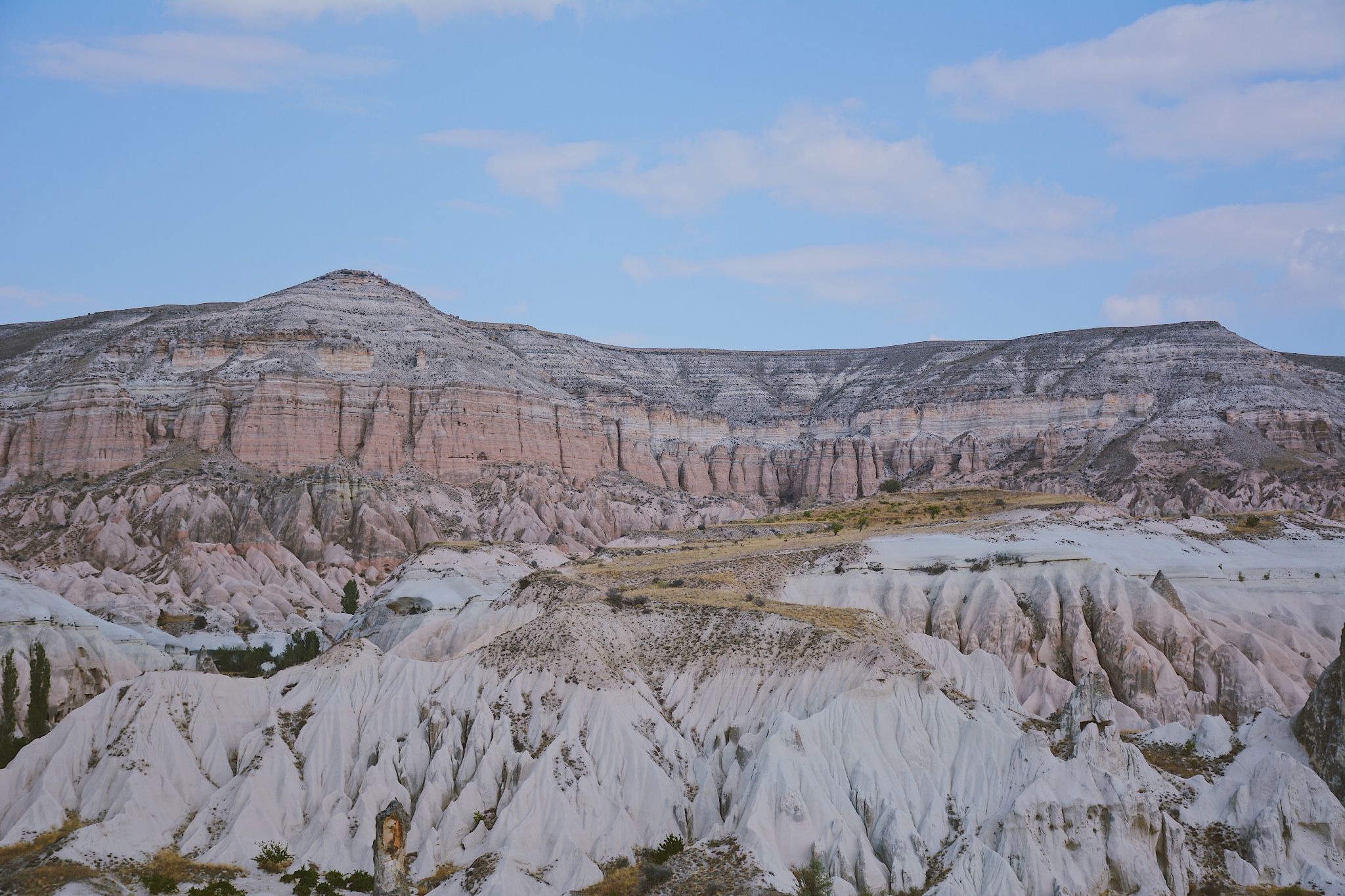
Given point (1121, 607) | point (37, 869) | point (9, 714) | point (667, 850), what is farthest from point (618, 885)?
point (1121, 607)

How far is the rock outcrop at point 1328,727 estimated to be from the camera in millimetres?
39938

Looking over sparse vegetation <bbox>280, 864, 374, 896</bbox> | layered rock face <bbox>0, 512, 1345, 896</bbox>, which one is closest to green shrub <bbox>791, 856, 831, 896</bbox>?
layered rock face <bbox>0, 512, 1345, 896</bbox>

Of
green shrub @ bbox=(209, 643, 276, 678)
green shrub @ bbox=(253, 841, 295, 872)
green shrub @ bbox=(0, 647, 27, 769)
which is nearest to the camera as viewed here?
green shrub @ bbox=(253, 841, 295, 872)

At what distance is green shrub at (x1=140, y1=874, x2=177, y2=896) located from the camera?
1503 inches

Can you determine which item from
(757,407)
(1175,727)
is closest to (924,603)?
(1175,727)

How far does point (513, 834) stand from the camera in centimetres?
3981

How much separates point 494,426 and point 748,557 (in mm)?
71979

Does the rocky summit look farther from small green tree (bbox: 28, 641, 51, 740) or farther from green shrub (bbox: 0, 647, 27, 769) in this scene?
small green tree (bbox: 28, 641, 51, 740)

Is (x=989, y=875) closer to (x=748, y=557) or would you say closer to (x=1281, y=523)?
(x=748, y=557)

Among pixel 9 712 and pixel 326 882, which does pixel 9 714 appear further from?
pixel 326 882

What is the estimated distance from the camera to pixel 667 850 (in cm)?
3972

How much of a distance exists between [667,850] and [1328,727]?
71.6 feet

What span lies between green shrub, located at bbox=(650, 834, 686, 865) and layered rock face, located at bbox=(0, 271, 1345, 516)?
87708 mm

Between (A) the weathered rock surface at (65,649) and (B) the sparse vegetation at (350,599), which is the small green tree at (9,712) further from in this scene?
(B) the sparse vegetation at (350,599)
